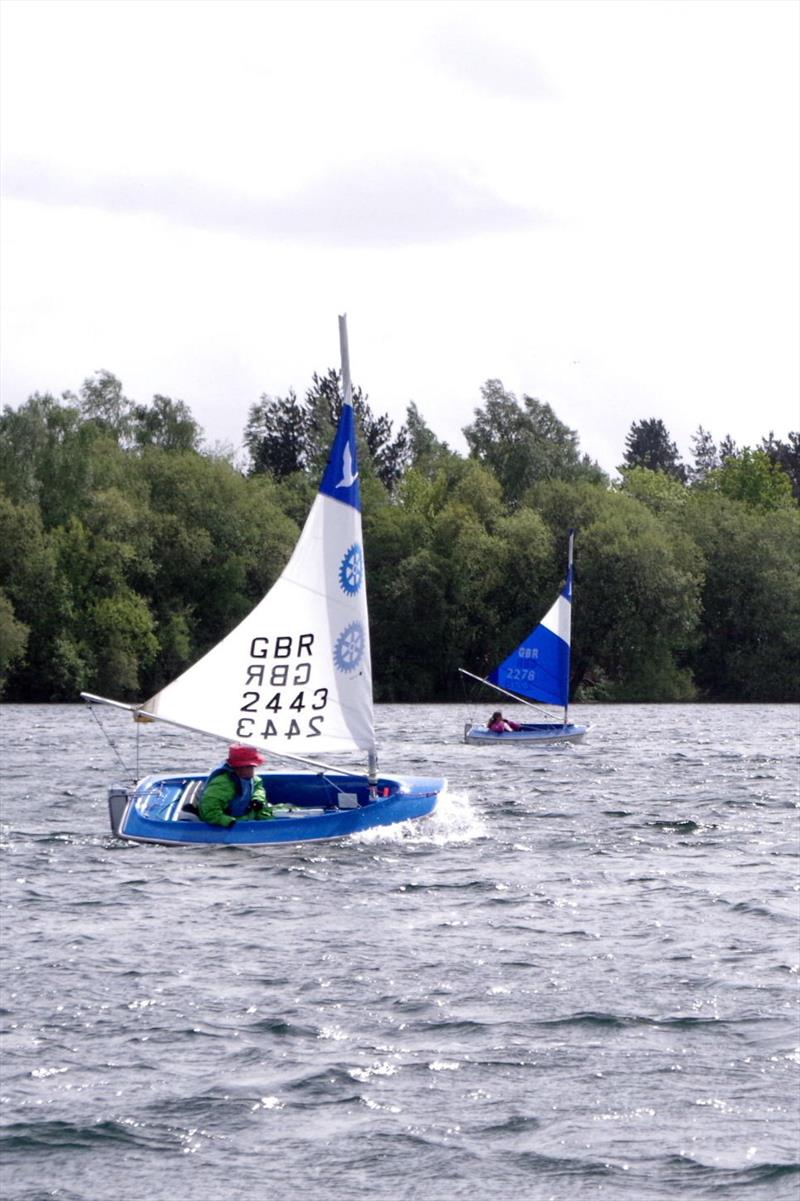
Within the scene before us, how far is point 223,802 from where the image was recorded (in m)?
23.6


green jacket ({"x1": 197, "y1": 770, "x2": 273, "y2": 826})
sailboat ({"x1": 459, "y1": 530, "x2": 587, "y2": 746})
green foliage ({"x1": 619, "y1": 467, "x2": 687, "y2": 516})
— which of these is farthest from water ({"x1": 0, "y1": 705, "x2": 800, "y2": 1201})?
green foliage ({"x1": 619, "y1": 467, "x2": 687, "y2": 516})

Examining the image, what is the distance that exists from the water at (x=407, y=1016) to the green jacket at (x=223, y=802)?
22.3 inches

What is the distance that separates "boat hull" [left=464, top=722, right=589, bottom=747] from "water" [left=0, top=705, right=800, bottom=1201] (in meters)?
21.0

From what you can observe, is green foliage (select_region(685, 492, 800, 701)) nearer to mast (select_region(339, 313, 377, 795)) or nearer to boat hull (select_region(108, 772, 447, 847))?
boat hull (select_region(108, 772, 447, 847))

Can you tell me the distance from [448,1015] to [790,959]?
4040mm

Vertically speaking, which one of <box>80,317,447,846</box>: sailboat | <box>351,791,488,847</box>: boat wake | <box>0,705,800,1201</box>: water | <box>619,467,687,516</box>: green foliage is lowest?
<box>0,705,800,1201</box>: water

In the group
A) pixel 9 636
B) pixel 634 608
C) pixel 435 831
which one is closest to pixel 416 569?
pixel 634 608

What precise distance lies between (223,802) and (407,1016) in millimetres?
9178

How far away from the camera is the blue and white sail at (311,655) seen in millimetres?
24562

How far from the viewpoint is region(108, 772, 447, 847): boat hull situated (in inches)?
921

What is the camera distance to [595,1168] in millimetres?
11219

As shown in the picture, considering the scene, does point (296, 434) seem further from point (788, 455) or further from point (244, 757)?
point (244, 757)

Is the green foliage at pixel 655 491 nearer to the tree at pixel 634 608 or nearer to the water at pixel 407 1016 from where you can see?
the tree at pixel 634 608

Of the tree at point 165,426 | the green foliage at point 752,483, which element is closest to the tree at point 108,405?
the tree at point 165,426
